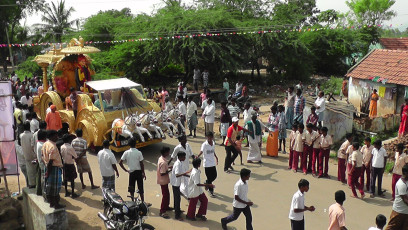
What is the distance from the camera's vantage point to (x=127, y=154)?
25.6ft

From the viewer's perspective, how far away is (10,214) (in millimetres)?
7902

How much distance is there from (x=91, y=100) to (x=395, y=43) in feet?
81.6

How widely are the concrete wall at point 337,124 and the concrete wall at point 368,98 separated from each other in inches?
141

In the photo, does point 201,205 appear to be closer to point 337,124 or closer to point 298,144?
point 298,144

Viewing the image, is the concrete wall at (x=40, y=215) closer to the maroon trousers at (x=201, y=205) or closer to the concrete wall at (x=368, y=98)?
the maroon trousers at (x=201, y=205)

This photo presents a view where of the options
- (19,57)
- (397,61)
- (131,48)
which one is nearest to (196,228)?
(397,61)

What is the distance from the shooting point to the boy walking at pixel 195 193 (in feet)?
23.8

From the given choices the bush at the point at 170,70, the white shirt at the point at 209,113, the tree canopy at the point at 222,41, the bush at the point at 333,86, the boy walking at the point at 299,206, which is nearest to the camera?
the boy walking at the point at 299,206

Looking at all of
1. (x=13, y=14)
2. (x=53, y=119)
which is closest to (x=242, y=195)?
(x=53, y=119)

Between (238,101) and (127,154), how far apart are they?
10.5m

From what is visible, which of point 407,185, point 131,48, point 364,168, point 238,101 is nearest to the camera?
point 407,185

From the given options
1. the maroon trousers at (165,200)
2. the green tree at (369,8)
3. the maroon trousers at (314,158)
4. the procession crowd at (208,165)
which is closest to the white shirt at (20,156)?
the procession crowd at (208,165)

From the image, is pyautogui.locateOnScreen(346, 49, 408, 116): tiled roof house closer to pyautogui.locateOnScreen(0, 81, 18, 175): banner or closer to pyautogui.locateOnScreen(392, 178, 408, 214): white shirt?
pyautogui.locateOnScreen(392, 178, 408, 214): white shirt

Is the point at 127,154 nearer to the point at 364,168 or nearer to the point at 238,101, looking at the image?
the point at 364,168
